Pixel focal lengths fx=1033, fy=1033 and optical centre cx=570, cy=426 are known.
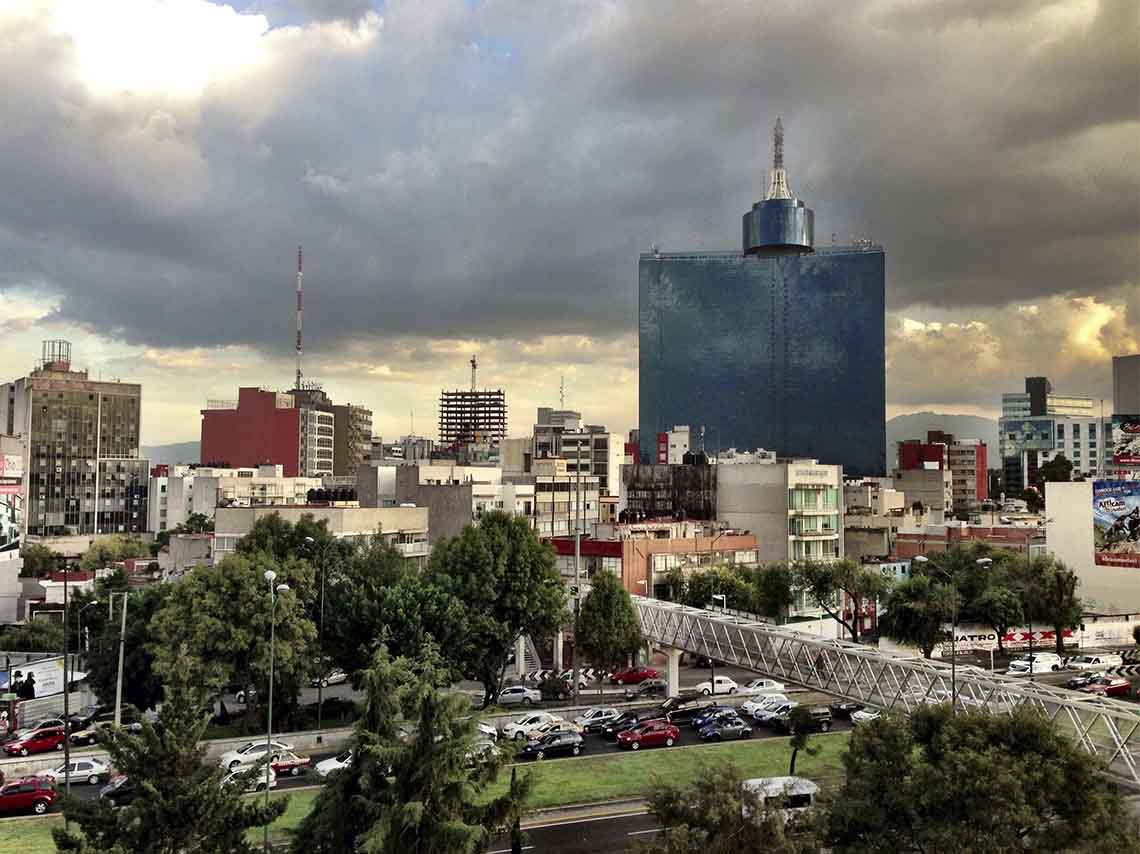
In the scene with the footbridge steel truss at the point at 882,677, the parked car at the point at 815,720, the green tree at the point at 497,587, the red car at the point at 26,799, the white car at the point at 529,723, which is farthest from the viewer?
the green tree at the point at 497,587

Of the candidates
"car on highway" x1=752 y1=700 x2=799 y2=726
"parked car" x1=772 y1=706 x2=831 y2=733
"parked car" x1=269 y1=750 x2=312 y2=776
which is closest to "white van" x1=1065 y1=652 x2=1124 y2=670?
"car on highway" x1=752 y1=700 x2=799 y2=726

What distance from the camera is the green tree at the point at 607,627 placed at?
2105 inches

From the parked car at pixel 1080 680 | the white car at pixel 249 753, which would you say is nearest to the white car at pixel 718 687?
the parked car at pixel 1080 680

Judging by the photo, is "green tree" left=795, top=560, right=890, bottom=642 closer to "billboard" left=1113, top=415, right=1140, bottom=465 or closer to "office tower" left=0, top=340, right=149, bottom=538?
"billboard" left=1113, top=415, right=1140, bottom=465

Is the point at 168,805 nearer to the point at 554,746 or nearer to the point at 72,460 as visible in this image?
the point at 554,746

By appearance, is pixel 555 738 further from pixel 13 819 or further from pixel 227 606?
pixel 13 819

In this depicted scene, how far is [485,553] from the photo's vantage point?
4922 centimetres

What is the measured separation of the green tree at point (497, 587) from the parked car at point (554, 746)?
283 inches

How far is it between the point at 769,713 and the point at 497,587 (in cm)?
1411

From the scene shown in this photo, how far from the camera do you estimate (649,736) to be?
43.4 meters

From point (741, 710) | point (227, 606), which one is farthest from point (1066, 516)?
point (227, 606)

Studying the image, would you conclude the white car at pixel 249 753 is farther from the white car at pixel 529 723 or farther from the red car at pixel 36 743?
the white car at pixel 529 723

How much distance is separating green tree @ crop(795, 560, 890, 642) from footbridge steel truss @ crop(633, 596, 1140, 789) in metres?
17.0

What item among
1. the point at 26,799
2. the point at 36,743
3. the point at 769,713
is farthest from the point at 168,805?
the point at 769,713
